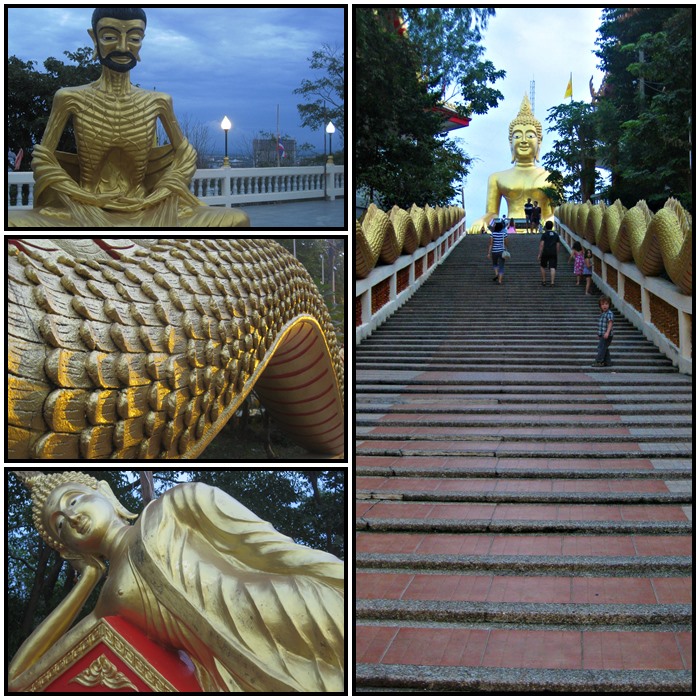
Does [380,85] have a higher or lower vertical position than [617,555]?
higher

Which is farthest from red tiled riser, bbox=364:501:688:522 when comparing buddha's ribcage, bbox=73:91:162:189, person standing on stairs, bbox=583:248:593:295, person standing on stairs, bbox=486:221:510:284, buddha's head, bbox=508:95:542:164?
buddha's head, bbox=508:95:542:164

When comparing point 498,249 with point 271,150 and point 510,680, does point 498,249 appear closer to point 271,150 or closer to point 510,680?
point 510,680

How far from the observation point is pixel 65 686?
2.37 m

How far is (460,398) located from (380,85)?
3252mm

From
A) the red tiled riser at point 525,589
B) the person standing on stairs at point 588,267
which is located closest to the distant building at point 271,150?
the red tiled riser at point 525,589

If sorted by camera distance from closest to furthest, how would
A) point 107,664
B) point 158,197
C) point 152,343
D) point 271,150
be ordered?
1. point 152,343
2. point 107,664
3. point 271,150
4. point 158,197

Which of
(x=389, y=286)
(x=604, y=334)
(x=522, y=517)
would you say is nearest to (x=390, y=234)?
(x=389, y=286)

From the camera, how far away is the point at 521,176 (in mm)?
33219

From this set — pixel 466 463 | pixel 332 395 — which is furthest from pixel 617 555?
pixel 332 395

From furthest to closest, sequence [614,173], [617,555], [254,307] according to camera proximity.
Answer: [614,173]
[617,555]
[254,307]

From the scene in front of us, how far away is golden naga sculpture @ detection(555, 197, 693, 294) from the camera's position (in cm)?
1020

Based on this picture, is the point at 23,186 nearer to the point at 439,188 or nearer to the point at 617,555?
the point at 617,555

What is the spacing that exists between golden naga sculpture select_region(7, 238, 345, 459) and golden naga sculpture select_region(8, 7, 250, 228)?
1.19ft

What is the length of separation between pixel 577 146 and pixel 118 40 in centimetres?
2212
